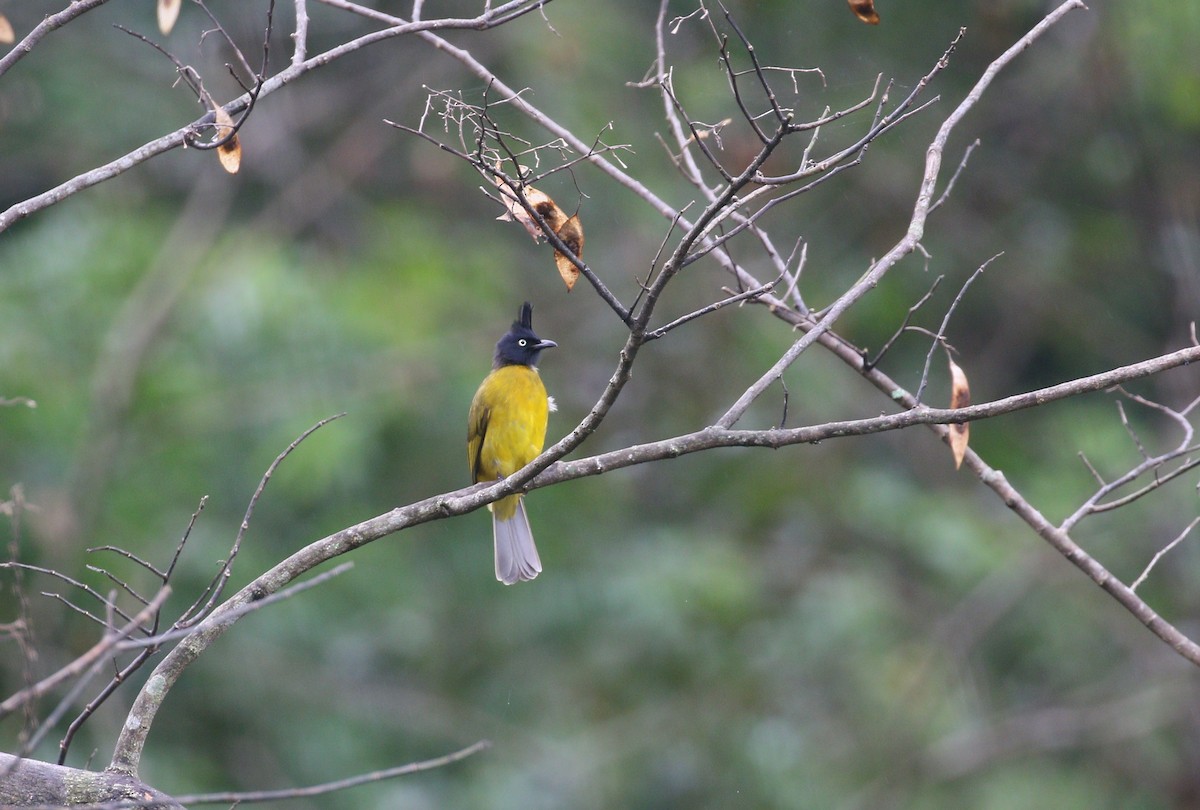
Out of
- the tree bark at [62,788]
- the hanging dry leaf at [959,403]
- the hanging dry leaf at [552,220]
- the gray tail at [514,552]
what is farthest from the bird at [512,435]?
the tree bark at [62,788]

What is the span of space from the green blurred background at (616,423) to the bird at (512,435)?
65.6 inches

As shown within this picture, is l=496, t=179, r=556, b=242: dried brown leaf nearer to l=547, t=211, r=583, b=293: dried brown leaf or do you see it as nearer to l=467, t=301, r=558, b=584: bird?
l=547, t=211, r=583, b=293: dried brown leaf

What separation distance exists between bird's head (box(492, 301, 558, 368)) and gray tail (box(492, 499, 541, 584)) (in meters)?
0.59

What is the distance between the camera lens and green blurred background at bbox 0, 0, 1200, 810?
7.34 metres

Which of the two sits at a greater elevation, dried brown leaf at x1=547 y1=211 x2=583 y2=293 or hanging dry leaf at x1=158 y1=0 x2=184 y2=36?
hanging dry leaf at x1=158 y1=0 x2=184 y2=36

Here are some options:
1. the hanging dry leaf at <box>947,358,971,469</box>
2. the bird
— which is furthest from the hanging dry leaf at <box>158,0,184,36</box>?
the bird

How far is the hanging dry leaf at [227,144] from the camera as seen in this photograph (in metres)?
2.76

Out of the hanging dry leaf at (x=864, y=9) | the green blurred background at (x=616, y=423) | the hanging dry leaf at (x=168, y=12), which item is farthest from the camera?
the green blurred background at (x=616, y=423)

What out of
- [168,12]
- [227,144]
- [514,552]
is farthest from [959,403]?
[514,552]

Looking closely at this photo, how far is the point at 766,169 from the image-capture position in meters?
7.34

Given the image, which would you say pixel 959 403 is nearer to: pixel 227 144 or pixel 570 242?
pixel 570 242

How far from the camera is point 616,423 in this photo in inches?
353

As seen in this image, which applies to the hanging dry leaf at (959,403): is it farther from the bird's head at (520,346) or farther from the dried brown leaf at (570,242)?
the bird's head at (520,346)

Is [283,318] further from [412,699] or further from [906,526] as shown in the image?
[906,526]
